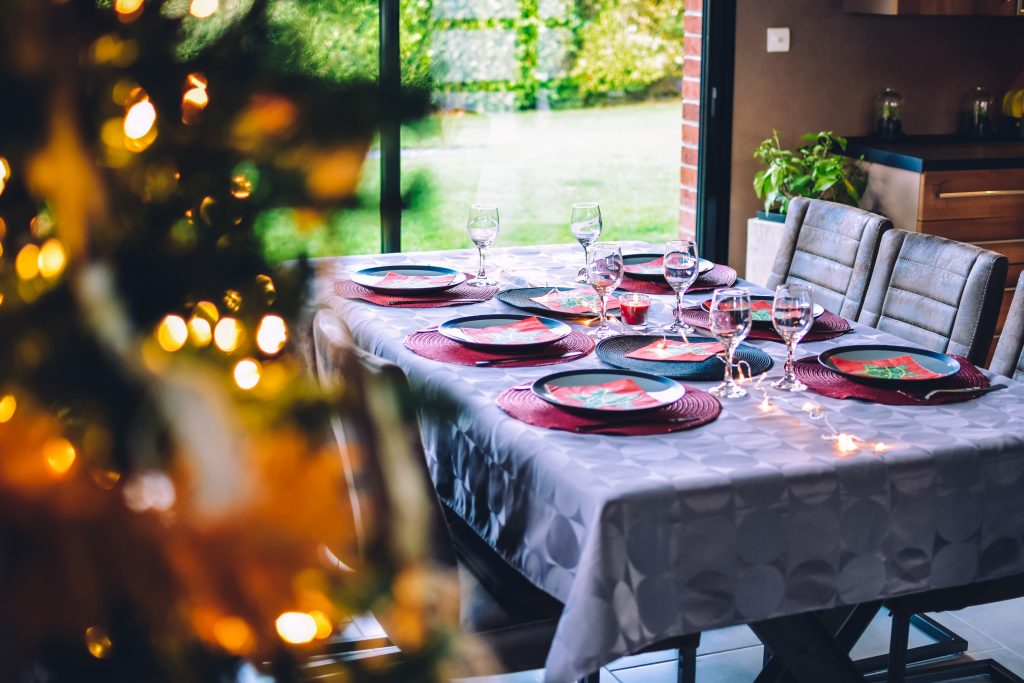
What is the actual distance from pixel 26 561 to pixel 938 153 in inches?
165

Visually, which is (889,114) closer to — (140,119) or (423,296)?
(423,296)

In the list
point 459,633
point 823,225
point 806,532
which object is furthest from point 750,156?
point 459,633

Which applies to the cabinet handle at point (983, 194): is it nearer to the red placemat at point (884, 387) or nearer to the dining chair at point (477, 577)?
the red placemat at point (884, 387)

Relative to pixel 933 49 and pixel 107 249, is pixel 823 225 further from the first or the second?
pixel 107 249

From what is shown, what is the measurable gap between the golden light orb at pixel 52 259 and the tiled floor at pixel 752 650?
187 cm

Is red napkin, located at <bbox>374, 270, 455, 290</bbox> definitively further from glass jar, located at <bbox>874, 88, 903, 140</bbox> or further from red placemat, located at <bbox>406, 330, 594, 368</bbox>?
glass jar, located at <bbox>874, 88, 903, 140</bbox>

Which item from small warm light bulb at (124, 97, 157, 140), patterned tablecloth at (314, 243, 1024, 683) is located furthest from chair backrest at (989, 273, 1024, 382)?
small warm light bulb at (124, 97, 157, 140)

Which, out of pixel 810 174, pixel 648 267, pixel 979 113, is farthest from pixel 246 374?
pixel 979 113

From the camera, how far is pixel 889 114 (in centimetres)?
461

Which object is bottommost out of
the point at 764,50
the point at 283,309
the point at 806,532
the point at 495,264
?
the point at 806,532

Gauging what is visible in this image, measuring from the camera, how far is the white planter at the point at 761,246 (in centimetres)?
429

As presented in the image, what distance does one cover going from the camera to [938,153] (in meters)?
4.29

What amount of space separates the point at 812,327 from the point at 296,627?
6.11 feet

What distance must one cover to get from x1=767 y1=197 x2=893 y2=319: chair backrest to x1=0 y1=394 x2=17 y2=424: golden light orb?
246cm
